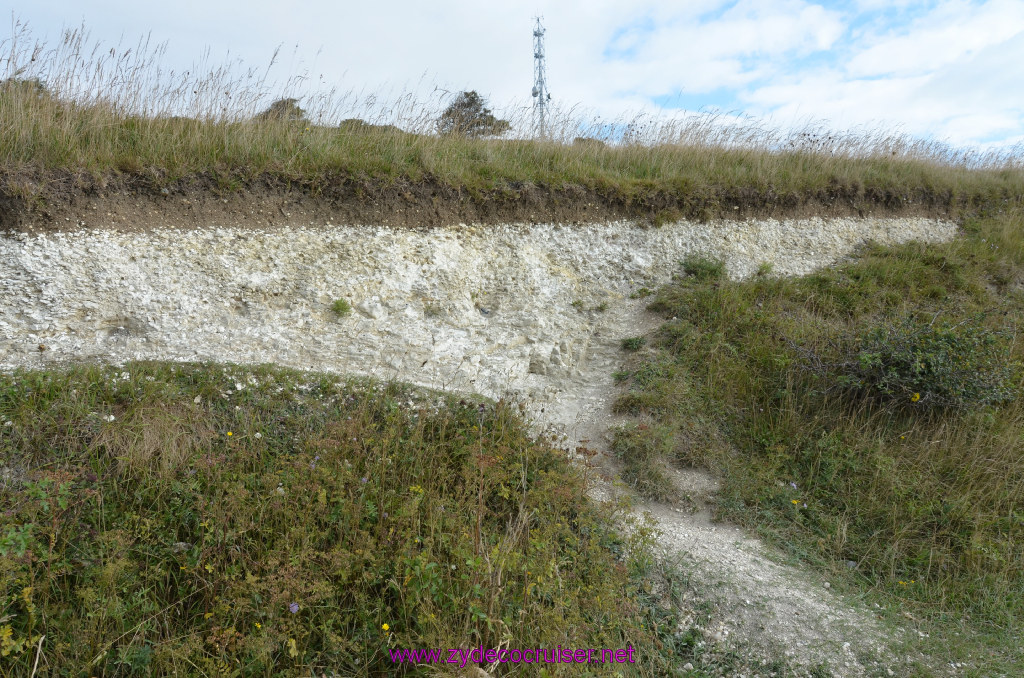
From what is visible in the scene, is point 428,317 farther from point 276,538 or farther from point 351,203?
point 276,538

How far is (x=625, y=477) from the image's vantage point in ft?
20.8

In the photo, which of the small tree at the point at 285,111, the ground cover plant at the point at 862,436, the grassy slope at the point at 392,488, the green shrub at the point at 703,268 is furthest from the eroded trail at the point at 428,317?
the small tree at the point at 285,111

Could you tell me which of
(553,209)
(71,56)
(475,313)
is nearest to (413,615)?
(475,313)

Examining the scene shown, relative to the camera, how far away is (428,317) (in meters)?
7.96

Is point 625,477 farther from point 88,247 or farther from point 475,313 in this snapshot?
point 88,247

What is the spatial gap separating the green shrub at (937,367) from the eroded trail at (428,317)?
255 cm

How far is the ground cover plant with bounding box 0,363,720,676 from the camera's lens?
11.5 feet

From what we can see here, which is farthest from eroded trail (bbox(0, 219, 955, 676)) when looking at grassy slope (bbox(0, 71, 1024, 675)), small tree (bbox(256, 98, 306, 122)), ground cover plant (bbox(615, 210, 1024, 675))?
small tree (bbox(256, 98, 306, 122))

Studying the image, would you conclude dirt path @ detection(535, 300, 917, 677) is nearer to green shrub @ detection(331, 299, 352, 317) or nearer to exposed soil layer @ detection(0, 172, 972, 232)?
green shrub @ detection(331, 299, 352, 317)

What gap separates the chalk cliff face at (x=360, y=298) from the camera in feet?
21.0

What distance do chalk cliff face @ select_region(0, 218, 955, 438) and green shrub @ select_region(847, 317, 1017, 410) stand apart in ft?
10.2

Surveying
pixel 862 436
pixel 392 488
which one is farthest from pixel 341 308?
pixel 862 436

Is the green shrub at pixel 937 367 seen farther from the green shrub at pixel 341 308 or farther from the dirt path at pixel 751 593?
the green shrub at pixel 341 308

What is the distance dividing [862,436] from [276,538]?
618cm
